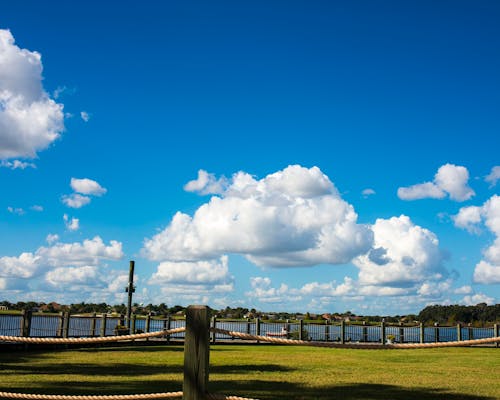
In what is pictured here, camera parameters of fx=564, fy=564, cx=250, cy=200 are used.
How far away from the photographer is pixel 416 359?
20828 mm

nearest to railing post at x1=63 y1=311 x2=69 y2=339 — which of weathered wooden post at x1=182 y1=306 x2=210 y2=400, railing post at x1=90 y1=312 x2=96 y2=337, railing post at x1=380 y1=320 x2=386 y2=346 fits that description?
railing post at x1=90 y1=312 x2=96 y2=337

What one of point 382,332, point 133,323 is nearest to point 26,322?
point 133,323

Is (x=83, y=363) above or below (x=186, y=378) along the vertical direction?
below

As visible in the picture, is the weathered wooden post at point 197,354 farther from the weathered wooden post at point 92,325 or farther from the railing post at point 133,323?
the railing post at point 133,323

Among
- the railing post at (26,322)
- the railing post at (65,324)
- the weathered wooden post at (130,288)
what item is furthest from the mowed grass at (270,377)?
the weathered wooden post at (130,288)

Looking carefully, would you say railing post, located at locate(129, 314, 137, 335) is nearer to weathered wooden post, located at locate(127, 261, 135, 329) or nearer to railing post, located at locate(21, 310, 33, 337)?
weathered wooden post, located at locate(127, 261, 135, 329)

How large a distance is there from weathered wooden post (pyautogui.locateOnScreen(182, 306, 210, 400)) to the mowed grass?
715 centimetres

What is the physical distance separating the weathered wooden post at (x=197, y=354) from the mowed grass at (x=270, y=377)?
7.15 m

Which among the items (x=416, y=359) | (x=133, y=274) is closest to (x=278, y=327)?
(x=133, y=274)

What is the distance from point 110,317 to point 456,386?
20708 mm

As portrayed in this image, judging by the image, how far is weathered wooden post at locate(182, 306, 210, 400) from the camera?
4.19m

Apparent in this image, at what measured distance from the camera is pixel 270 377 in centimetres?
1428

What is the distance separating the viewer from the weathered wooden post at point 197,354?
4.19m

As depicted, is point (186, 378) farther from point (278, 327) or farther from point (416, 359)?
point (278, 327)
